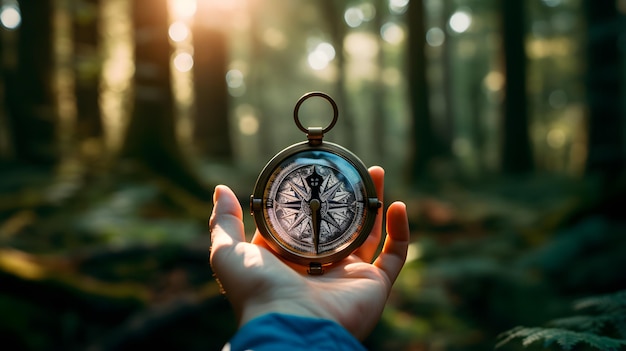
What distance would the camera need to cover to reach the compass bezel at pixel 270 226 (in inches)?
119

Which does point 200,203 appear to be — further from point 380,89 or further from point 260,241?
point 380,89

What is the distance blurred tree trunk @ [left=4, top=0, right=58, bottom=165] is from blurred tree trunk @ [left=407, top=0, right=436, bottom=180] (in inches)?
418

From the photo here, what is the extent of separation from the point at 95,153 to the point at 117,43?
10751 mm

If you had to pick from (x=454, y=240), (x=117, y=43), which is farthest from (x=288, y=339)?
(x=117, y=43)

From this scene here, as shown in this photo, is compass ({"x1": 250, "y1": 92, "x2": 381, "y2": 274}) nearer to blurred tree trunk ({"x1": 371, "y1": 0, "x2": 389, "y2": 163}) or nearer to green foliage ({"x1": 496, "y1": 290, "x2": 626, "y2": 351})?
green foliage ({"x1": 496, "y1": 290, "x2": 626, "y2": 351})

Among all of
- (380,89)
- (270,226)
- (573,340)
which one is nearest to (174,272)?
(270,226)

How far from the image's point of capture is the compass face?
3051 mm

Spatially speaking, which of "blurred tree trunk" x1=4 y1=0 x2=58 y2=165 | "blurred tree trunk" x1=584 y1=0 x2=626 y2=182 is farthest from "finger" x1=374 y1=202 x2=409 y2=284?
"blurred tree trunk" x1=4 y1=0 x2=58 y2=165

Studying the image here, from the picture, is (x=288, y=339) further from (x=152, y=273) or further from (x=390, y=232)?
(x=152, y=273)

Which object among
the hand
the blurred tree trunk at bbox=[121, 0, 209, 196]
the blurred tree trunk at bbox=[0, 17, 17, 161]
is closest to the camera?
the hand

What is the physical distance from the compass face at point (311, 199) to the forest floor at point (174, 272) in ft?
7.97

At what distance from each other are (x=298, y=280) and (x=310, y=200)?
23.2 inches

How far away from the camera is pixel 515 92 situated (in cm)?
1691

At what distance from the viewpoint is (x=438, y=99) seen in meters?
29.7
